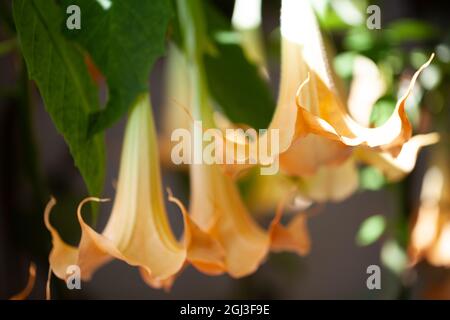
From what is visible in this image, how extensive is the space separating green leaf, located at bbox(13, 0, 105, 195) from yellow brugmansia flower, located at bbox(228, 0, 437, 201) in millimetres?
68

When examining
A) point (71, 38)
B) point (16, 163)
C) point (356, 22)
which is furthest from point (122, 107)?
point (16, 163)

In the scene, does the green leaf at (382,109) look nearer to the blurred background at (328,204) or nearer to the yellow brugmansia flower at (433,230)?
the blurred background at (328,204)

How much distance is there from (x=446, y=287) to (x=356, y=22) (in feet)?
0.69

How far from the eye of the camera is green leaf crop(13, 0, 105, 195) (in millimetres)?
323

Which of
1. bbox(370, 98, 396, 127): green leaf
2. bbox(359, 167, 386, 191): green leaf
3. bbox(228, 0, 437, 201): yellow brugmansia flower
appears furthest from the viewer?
bbox(359, 167, 386, 191): green leaf

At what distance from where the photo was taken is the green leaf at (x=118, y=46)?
13.0 inches

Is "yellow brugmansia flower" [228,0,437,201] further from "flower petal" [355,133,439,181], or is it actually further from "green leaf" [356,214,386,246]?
"green leaf" [356,214,386,246]

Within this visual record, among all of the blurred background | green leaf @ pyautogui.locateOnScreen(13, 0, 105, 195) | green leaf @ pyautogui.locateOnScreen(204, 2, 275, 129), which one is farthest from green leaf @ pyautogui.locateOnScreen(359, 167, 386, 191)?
green leaf @ pyautogui.locateOnScreen(13, 0, 105, 195)

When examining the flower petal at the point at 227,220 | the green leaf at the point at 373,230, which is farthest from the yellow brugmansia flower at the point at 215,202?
the green leaf at the point at 373,230

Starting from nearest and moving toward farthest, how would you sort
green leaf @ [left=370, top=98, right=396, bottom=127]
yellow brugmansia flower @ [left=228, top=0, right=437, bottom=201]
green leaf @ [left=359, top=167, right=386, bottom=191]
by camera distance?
yellow brugmansia flower @ [left=228, top=0, right=437, bottom=201]
green leaf @ [left=370, top=98, right=396, bottom=127]
green leaf @ [left=359, top=167, right=386, bottom=191]

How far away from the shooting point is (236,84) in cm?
46

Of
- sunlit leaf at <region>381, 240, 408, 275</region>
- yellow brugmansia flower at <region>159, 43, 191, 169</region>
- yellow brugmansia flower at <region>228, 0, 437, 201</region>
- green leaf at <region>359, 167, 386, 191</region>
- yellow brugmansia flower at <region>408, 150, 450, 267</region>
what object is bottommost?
sunlit leaf at <region>381, 240, 408, 275</region>

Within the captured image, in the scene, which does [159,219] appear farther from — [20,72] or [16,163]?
[16,163]

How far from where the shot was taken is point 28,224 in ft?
2.65
